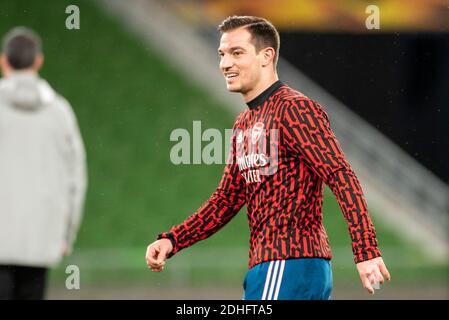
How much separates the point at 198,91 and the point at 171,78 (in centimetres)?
47

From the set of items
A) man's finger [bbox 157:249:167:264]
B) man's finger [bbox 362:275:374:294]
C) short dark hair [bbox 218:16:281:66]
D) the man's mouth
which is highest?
short dark hair [bbox 218:16:281:66]

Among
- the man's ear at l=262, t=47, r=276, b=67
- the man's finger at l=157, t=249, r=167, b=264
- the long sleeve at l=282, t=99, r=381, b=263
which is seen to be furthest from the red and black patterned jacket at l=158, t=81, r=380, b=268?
the man's finger at l=157, t=249, r=167, b=264

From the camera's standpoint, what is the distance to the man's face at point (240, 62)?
437cm

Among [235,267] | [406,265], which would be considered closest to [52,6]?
[235,267]

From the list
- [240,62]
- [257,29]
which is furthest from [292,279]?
[257,29]

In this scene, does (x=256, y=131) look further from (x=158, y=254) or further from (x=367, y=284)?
(x=367, y=284)

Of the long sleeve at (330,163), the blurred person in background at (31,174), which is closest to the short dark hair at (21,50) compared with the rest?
the blurred person in background at (31,174)

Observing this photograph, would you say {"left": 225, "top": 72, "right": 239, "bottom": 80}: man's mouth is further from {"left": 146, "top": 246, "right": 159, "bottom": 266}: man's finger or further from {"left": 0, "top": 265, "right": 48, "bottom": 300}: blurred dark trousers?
{"left": 0, "top": 265, "right": 48, "bottom": 300}: blurred dark trousers

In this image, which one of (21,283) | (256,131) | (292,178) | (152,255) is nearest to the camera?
(292,178)

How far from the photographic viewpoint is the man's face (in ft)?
14.3

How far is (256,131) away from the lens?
435cm

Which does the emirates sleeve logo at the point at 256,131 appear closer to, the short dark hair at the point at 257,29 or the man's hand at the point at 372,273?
the short dark hair at the point at 257,29

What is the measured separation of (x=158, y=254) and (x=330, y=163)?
0.93 meters
